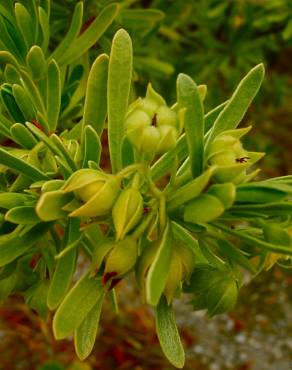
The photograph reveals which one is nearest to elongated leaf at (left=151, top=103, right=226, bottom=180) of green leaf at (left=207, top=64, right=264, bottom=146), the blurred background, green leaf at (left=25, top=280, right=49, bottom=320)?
green leaf at (left=207, top=64, right=264, bottom=146)

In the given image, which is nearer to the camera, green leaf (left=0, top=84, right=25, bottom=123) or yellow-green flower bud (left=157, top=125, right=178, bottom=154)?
yellow-green flower bud (left=157, top=125, right=178, bottom=154)

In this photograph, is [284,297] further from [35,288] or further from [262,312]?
[35,288]

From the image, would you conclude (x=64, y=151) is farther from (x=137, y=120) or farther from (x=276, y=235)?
(x=276, y=235)

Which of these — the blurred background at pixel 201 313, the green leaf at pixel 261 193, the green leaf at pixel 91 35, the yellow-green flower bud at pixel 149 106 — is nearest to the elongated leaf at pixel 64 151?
the yellow-green flower bud at pixel 149 106

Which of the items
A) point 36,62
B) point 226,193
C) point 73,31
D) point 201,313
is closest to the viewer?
point 226,193

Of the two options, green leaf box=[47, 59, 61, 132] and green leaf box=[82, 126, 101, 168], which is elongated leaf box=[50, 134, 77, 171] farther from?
green leaf box=[47, 59, 61, 132]

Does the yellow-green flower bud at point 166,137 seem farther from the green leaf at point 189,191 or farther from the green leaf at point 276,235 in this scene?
the green leaf at point 276,235

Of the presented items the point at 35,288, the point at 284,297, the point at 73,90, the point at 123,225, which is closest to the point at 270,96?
the point at 284,297

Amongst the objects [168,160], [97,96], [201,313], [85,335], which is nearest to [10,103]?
[97,96]
